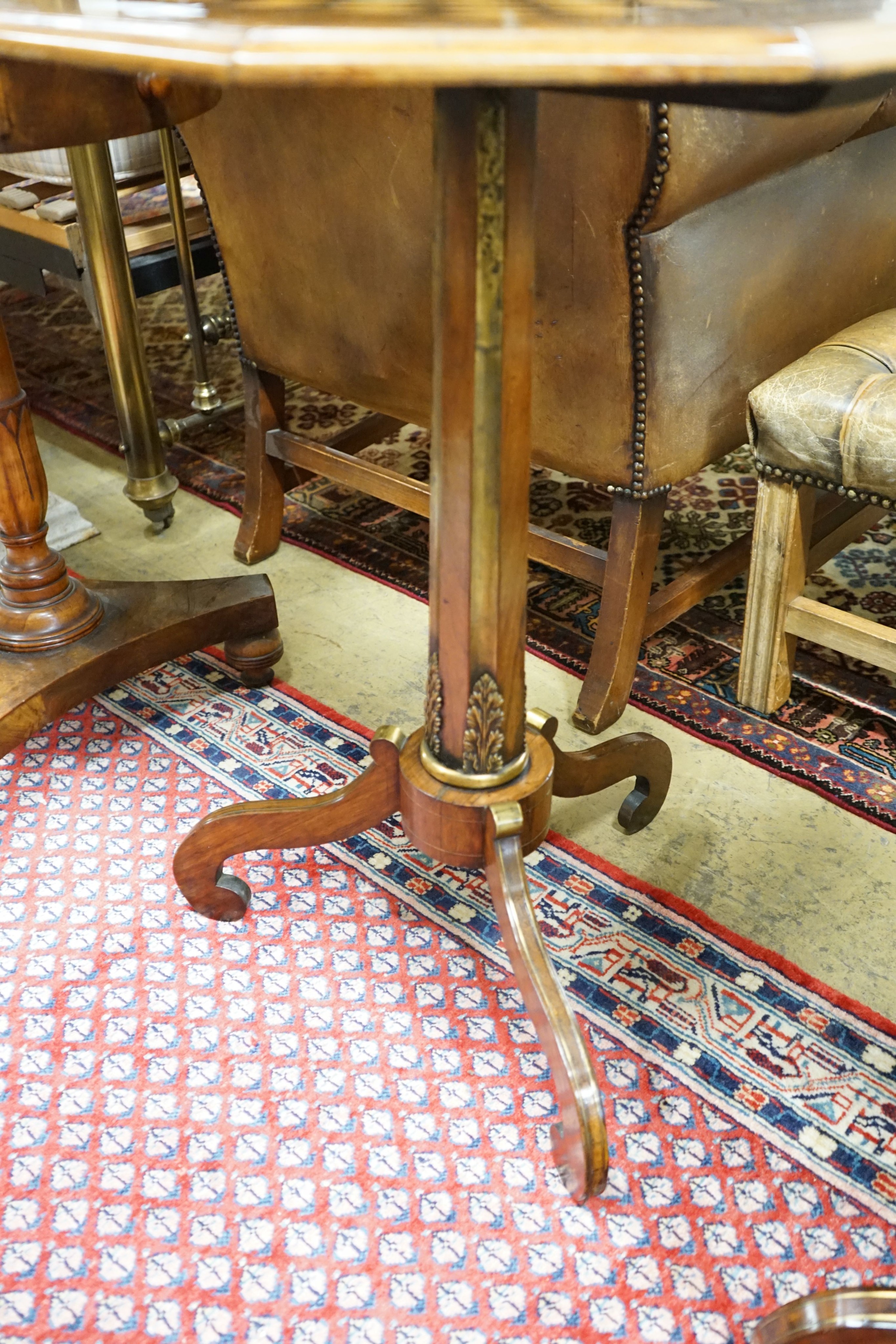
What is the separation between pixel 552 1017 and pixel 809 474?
80 centimetres

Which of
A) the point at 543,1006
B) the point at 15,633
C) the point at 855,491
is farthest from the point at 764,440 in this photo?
the point at 15,633

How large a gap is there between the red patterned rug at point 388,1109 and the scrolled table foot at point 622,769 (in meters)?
0.11

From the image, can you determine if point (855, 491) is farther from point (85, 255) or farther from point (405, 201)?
point (85, 255)

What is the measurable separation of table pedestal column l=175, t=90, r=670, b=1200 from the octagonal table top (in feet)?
0.61

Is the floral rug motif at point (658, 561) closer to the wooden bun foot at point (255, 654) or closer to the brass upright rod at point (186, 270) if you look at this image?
the brass upright rod at point (186, 270)

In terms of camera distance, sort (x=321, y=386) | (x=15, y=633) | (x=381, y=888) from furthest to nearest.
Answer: (x=321, y=386) → (x=15, y=633) → (x=381, y=888)

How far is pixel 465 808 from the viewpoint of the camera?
1.17m

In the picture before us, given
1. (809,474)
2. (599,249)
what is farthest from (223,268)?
(809,474)

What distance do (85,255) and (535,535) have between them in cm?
92

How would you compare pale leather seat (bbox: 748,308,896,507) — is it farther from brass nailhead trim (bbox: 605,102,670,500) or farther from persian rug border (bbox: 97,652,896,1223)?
persian rug border (bbox: 97,652,896,1223)

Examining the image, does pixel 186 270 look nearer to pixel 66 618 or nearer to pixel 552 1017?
pixel 66 618

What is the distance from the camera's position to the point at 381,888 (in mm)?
1424

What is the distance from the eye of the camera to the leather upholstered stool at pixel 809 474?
56.4 inches

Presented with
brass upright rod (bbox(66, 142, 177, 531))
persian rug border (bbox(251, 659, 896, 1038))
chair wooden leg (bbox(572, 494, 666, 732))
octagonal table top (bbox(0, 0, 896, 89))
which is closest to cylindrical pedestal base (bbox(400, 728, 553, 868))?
persian rug border (bbox(251, 659, 896, 1038))
